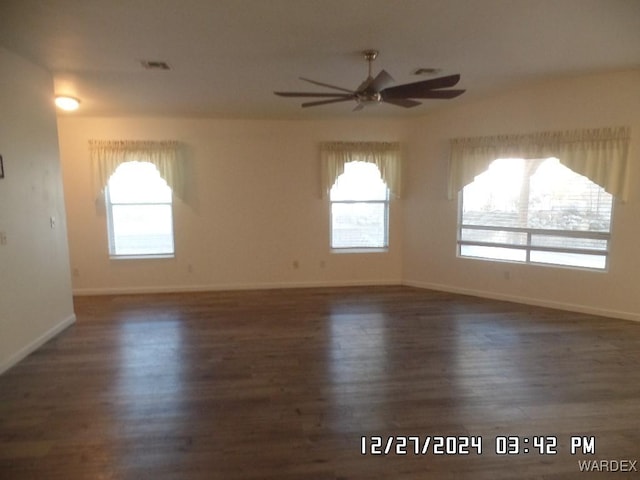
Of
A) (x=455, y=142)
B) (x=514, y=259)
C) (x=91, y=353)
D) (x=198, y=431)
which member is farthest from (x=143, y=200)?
(x=514, y=259)

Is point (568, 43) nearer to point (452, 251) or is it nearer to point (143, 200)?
point (452, 251)

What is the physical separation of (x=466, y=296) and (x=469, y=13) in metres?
3.77

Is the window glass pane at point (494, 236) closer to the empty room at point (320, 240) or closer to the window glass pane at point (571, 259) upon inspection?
the empty room at point (320, 240)

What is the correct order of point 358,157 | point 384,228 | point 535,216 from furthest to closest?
point 384,228 → point 358,157 → point 535,216

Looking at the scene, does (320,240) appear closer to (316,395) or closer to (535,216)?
(535,216)

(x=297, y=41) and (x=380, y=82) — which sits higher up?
(x=297, y=41)

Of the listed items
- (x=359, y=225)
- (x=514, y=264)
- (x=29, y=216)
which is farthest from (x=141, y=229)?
(x=514, y=264)

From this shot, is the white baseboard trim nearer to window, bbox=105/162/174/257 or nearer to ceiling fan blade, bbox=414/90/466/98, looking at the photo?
window, bbox=105/162/174/257

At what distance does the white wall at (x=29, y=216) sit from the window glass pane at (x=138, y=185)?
1.45 metres

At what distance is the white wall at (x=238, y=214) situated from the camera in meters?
5.58

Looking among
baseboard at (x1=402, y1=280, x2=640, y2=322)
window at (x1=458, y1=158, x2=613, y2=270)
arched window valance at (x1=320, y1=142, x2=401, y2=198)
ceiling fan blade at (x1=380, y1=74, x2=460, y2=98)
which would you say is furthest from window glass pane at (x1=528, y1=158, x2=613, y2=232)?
ceiling fan blade at (x1=380, y1=74, x2=460, y2=98)

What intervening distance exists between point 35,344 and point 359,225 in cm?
428

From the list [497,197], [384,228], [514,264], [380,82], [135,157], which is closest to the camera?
[380,82]

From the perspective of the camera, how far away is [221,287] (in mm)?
5934
